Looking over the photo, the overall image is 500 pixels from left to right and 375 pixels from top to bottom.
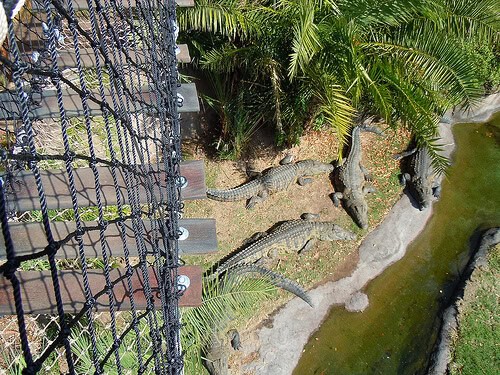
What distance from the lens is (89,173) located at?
1.85 meters

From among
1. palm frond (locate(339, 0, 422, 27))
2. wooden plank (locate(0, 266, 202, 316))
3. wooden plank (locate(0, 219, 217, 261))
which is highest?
palm frond (locate(339, 0, 422, 27))

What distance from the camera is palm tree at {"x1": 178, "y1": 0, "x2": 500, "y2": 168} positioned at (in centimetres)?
317

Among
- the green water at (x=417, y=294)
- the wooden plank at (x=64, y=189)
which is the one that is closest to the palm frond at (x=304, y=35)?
the wooden plank at (x=64, y=189)

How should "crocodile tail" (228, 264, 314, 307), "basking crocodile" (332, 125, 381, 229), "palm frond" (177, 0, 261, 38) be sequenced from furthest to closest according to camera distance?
"basking crocodile" (332, 125, 381, 229)
"crocodile tail" (228, 264, 314, 307)
"palm frond" (177, 0, 261, 38)

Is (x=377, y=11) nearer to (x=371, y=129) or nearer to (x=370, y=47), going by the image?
(x=370, y=47)

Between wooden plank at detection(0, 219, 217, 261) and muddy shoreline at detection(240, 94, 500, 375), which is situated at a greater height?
wooden plank at detection(0, 219, 217, 261)

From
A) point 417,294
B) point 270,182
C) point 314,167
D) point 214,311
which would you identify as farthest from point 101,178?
point 417,294

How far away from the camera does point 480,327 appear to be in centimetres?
411

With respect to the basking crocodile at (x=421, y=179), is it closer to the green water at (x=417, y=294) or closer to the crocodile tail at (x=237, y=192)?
the green water at (x=417, y=294)

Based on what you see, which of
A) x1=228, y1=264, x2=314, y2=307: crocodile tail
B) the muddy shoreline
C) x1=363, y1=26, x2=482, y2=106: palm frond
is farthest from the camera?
x1=228, y1=264, x2=314, y2=307: crocodile tail

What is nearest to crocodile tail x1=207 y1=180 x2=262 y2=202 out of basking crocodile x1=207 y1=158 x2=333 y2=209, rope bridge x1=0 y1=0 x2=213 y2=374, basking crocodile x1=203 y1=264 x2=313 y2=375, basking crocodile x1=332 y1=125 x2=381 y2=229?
basking crocodile x1=207 y1=158 x2=333 y2=209

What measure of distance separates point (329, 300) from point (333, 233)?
69 centimetres

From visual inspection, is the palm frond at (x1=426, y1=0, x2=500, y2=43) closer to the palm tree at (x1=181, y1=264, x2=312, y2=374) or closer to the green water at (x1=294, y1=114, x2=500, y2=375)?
the green water at (x1=294, y1=114, x2=500, y2=375)

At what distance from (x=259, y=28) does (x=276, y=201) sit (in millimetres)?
2012
